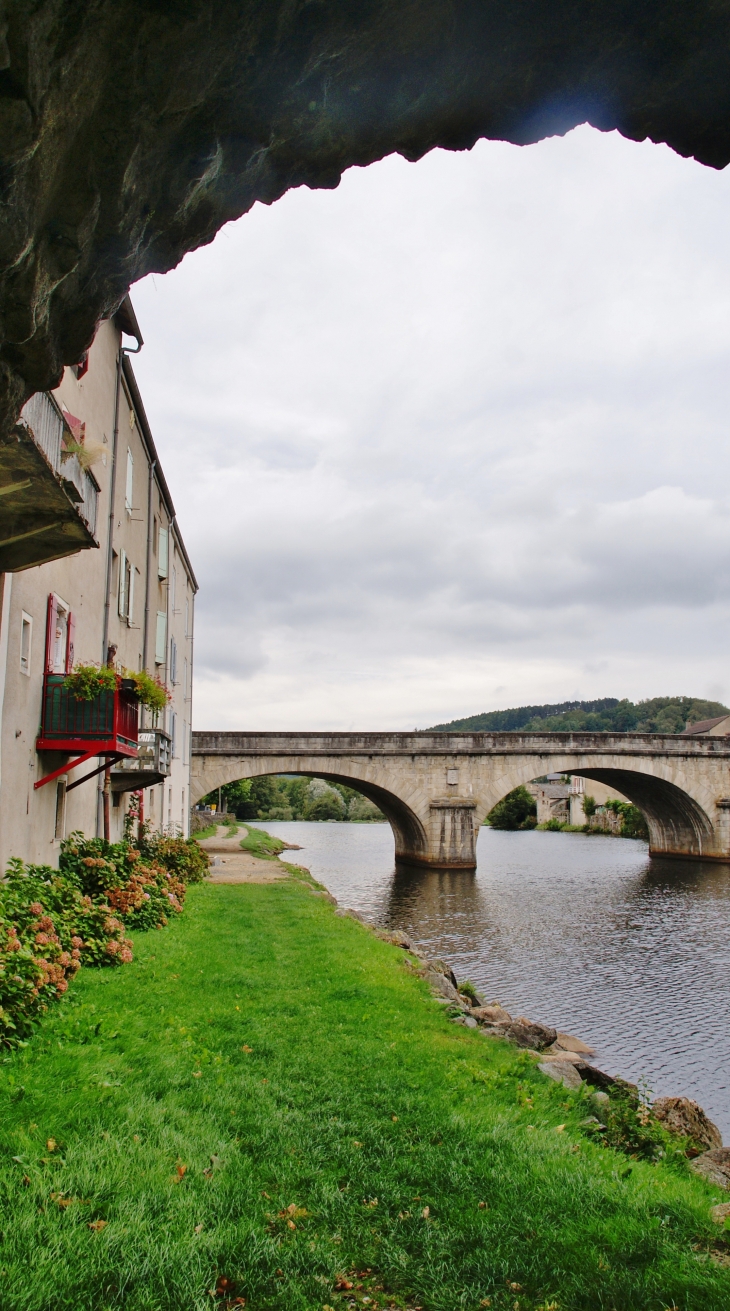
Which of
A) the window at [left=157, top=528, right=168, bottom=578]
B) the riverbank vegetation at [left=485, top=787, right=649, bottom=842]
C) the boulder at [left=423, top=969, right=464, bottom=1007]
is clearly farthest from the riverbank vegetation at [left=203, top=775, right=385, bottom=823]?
the boulder at [left=423, top=969, right=464, bottom=1007]

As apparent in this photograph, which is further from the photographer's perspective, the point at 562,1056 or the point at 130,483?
the point at 130,483

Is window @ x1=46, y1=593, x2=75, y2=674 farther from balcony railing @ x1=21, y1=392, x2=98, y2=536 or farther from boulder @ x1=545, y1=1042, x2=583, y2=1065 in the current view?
boulder @ x1=545, y1=1042, x2=583, y2=1065

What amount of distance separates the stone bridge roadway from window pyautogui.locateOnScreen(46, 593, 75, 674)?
1978cm

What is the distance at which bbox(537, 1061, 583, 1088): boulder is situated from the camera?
692 cm

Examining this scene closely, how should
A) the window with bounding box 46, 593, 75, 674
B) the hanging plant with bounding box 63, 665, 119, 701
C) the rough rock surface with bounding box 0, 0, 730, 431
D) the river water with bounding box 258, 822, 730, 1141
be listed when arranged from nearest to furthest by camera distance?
1. the rough rock surface with bounding box 0, 0, 730, 431
2. the hanging plant with bounding box 63, 665, 119, 701
3. the window with bounding box 46, 593, 75, 674
4. the river water with bounding box 258, 822, 730, 1141

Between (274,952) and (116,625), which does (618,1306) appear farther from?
(116,625)

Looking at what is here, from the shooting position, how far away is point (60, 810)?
11016 mm

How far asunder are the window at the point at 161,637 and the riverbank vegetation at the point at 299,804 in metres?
57.3

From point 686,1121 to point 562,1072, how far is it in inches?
41.9

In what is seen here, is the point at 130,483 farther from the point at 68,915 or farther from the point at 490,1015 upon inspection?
the point at 490,1015

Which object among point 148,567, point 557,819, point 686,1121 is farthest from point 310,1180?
point 557,819

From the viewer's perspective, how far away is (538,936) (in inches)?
733

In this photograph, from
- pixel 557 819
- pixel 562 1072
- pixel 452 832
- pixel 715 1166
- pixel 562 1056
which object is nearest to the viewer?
pixel 715 1166

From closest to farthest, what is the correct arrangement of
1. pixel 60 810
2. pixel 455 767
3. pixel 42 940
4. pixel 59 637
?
1. pixel 42 940
2. pixel 59 637
3. pixel 60 810
4. pixel 455 767
